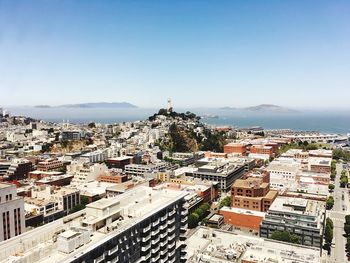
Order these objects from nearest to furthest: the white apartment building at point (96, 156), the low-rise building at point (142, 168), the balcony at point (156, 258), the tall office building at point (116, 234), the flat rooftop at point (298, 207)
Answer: the tall office building at point (116, 234) → the balcony at point (156, 258) → the flat rooftop at point (298, 207) → the low-rise building at point (142, 168) → the white apartment building at point (96, 156)

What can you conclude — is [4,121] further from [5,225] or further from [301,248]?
[301,248]

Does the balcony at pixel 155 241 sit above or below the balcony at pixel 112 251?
below

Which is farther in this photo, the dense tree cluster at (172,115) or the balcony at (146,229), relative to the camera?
the dense tree cluster at (172,115)

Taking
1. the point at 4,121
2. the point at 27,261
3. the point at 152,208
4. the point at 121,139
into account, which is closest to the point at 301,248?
the point at 152,208

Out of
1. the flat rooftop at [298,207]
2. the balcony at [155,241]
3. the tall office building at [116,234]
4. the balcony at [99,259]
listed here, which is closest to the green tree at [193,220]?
the flat rooftop at [298,207]

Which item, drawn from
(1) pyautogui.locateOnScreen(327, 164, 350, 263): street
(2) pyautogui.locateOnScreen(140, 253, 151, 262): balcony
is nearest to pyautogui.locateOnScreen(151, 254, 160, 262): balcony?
(2) pyautogui.locateOnScreen(140, 253, 151, 262): balcony

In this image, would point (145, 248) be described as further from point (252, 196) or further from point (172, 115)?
point (172, 115)

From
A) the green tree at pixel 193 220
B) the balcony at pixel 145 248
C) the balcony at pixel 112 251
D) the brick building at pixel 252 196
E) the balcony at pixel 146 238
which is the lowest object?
the green tree at pixel 193 220

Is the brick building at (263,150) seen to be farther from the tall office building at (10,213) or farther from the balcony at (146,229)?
the balcony at (146,229)
